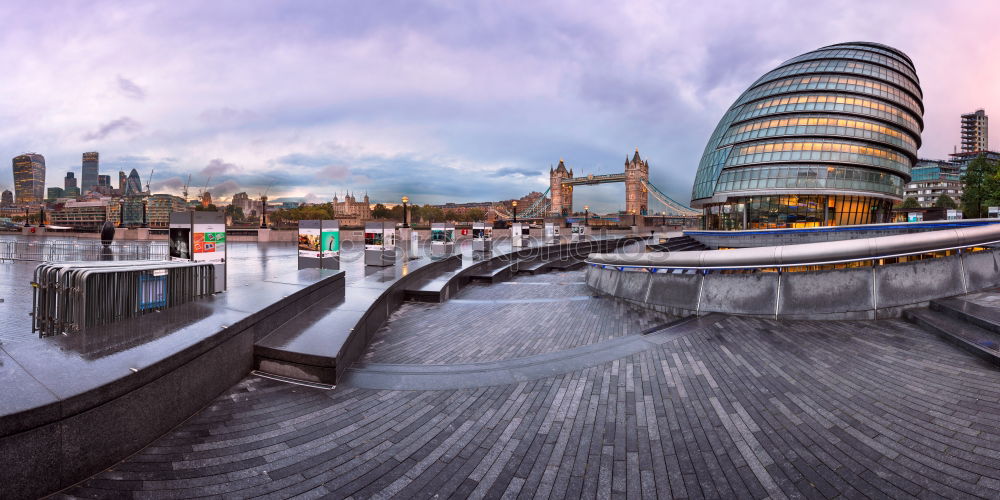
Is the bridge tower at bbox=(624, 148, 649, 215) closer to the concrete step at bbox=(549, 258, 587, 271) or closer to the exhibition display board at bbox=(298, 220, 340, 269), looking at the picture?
the concrete step at bbox=(549, 258, 587, 271)

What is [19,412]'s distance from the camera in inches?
108

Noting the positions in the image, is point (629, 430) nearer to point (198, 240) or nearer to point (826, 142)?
point (198, 240)

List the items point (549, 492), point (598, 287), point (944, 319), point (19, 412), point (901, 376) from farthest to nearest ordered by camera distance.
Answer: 1. point (598, 287)
2. point (944, 319)
3. point (901, 376)
4. point (549, 492)
5. point (19, 412)

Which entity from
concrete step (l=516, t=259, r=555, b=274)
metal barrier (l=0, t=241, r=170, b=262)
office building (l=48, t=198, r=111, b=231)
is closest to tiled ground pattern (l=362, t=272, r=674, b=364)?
concrete step (l=516, t=259, r=555, b=274)

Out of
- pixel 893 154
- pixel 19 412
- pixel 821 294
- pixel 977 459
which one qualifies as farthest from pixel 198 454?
pixel 893 154

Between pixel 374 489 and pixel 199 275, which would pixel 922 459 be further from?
pixel 199 275

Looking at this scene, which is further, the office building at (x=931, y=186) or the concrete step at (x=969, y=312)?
the office building at (x=931, y=186)

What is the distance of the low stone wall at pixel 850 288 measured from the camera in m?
7.40

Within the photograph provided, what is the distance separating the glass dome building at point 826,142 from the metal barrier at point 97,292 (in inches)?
2400

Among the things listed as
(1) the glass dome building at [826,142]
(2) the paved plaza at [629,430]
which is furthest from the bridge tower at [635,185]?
(2) the paved plaza at [629,430]

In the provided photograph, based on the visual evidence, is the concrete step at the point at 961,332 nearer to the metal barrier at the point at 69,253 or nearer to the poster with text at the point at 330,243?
the poster with text at the point at 330,243

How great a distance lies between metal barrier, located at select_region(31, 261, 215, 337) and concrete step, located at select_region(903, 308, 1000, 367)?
1072 cm

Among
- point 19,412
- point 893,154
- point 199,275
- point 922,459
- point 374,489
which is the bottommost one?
point 374,489

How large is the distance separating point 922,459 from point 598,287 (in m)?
10.1
